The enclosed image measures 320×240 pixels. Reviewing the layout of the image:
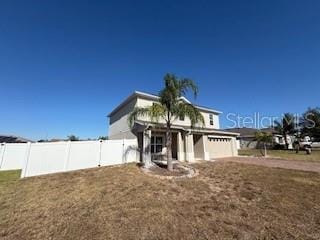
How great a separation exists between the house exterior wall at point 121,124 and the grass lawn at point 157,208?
7589mm

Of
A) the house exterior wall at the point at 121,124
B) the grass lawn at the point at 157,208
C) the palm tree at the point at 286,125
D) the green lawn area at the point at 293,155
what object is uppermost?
the palm tree at the point at 286,125

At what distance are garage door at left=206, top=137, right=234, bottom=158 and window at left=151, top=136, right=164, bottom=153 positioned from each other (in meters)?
6.05

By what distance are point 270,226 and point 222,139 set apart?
17.4 metres

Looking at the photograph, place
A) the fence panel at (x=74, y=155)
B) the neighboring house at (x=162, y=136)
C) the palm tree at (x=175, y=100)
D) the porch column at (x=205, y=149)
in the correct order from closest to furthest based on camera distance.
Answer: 1. the fence panel at (x=74, y=155)
2. the palm tree at (x=175, y=100)
3. the neighboring house at (x=162, y=136)
4. the porch column at (x=205, y=149)

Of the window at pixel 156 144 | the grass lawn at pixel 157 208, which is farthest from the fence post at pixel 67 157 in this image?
the window at pixel 156 144

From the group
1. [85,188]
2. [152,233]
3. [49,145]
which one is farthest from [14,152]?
[152,233]

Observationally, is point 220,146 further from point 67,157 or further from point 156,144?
point 67,157

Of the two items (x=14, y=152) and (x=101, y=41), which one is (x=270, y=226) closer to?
(x=101, y=41)

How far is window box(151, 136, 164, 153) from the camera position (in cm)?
1589

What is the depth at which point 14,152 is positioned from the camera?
13992 mm

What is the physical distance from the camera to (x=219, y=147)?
21.1 metres

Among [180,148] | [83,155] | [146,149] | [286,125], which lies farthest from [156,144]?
[286,125]

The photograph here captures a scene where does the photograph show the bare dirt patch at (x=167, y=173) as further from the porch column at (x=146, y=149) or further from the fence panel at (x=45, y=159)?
the fence panel at (x=45, y=159)

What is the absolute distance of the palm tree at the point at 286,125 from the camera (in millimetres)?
39969
